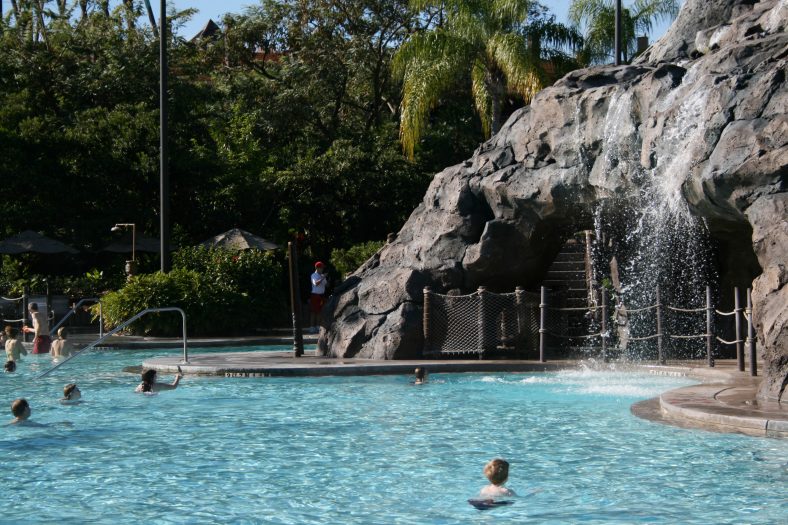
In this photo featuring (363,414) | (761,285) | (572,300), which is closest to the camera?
(761,285)

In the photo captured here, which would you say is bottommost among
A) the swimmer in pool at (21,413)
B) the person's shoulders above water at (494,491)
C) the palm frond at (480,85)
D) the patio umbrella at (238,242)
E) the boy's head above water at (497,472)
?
the person's shoulders above water at (494,491)

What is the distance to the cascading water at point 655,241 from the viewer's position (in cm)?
1648

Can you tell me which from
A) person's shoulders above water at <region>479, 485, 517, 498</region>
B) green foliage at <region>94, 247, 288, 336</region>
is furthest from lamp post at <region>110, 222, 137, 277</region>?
person's shoulders above water at <region>479, 485, 517, 498</region>

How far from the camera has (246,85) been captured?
39.8 metres

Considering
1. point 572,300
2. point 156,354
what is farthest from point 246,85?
point 572,300

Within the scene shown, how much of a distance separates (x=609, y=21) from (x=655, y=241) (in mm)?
18721

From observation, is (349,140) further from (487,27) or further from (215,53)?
(215,53)

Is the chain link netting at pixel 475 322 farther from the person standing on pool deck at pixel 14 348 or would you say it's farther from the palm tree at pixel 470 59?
the palm tree at pixel 470 59

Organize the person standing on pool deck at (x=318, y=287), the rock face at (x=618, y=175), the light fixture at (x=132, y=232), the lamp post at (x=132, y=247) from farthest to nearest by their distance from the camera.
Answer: the light fixture at (x=132, y=232), the lamp post at (x=132, y=247), the person standing on pool deck at (x=318, y=287), the rock face at (x=618, y=175)

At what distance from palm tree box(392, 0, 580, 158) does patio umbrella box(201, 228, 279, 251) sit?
195 inches

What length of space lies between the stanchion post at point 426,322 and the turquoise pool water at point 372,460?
3411mm

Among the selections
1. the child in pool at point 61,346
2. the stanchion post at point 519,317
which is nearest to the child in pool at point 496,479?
the stanchion post at point 519,317

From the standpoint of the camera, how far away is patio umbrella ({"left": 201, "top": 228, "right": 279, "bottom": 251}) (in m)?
30.1

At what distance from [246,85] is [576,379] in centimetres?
2483
